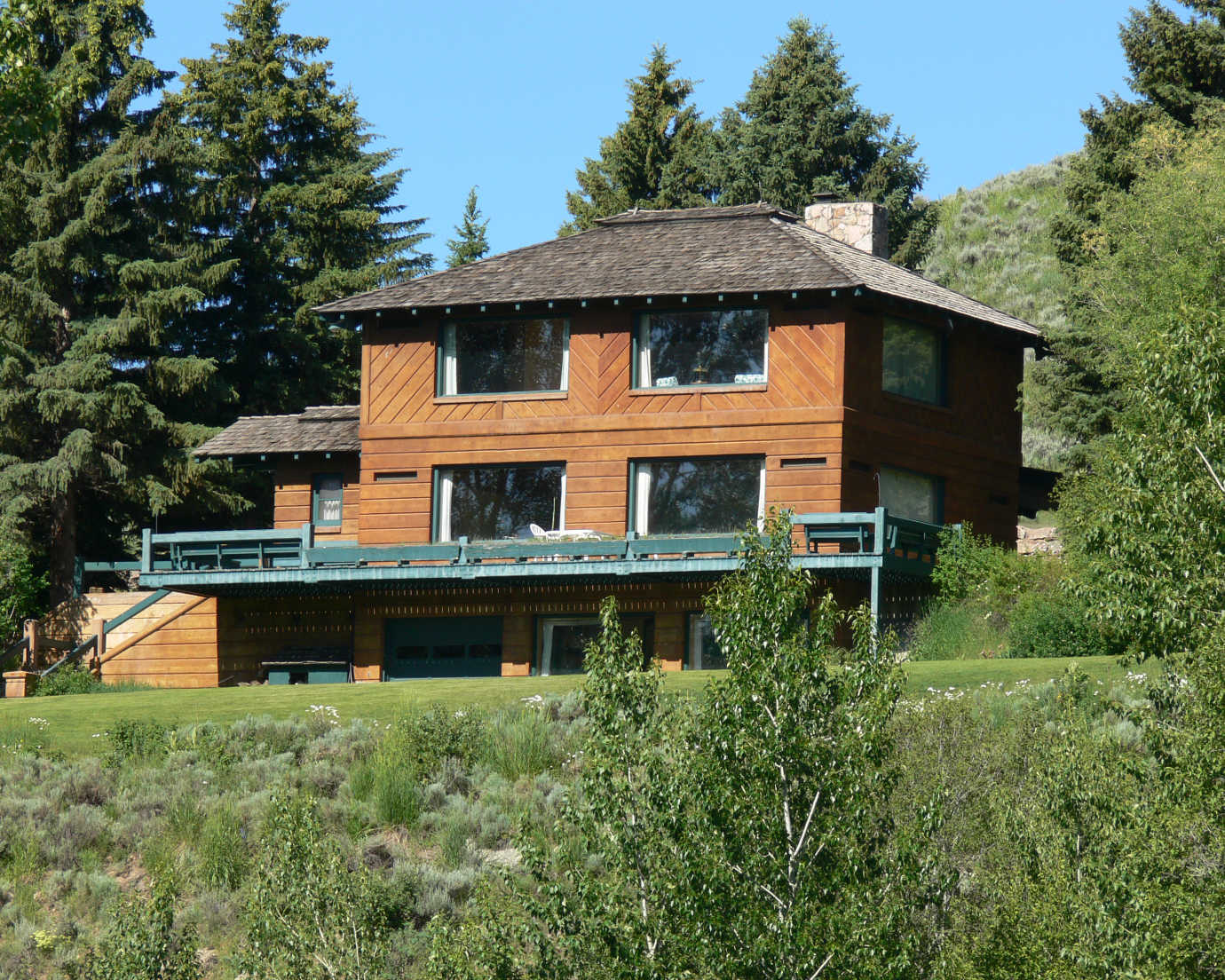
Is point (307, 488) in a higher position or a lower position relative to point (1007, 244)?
lower

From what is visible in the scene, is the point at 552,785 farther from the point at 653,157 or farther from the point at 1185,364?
the point at 653,157

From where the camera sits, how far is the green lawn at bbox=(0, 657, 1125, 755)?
24859 millimetres

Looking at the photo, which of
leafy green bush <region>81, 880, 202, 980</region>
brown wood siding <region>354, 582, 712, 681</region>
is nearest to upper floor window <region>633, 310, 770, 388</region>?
brown wood siding <region>354, 582, 712, 681</region>

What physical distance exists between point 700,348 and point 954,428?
5471 mm

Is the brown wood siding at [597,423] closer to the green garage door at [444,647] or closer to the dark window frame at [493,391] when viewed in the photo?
the dark window frame at [493,391]

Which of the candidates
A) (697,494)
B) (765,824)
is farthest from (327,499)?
(765,824)

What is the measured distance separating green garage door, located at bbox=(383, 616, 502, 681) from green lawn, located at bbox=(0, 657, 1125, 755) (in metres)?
3.50

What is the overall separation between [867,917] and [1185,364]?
6098 millimetres

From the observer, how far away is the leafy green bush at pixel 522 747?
78.2ft

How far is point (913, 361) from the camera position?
33.8 meters

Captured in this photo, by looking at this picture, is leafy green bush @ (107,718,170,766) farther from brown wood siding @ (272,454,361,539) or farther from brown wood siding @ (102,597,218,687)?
brown wood siding @ (272,454,361,539)

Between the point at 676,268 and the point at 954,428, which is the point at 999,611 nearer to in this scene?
the point at 954,428

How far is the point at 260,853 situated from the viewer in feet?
70.5

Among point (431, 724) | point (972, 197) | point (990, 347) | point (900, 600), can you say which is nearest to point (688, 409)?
point (900, 600)
